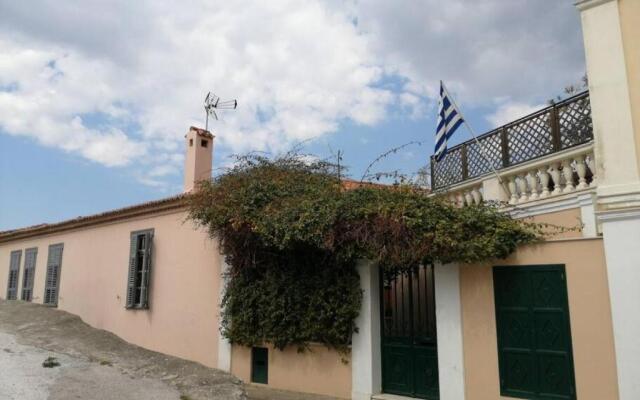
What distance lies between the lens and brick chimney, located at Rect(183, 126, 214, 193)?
1323 centimetres

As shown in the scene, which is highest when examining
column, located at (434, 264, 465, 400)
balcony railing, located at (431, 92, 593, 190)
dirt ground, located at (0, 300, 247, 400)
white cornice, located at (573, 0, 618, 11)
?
white cornice, located at (573, 0, 618, 11)

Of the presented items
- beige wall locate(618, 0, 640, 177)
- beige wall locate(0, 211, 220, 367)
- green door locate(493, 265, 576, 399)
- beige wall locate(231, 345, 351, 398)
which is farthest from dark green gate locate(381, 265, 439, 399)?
beige wall locate(0, 211, 220, 367)

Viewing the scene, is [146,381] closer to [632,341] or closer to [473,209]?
[473,209]

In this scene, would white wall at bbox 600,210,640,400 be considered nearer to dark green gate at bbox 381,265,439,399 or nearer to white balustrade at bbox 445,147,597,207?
white balustrade at bbox 445,147,597,207

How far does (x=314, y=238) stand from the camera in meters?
7.72

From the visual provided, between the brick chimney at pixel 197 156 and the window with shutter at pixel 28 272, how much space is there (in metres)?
7.68

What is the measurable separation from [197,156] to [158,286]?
341 centimetres

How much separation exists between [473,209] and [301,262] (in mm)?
3255

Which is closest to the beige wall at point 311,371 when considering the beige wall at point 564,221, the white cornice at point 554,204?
the white cornice at point 554,204

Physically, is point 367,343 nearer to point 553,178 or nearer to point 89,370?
point 553,178

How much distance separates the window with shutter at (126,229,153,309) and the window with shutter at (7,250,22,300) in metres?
8.17

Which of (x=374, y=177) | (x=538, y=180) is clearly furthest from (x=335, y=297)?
(x=538, y=180)

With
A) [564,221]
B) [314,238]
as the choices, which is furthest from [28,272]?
[564,221]

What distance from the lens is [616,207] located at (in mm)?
5797
